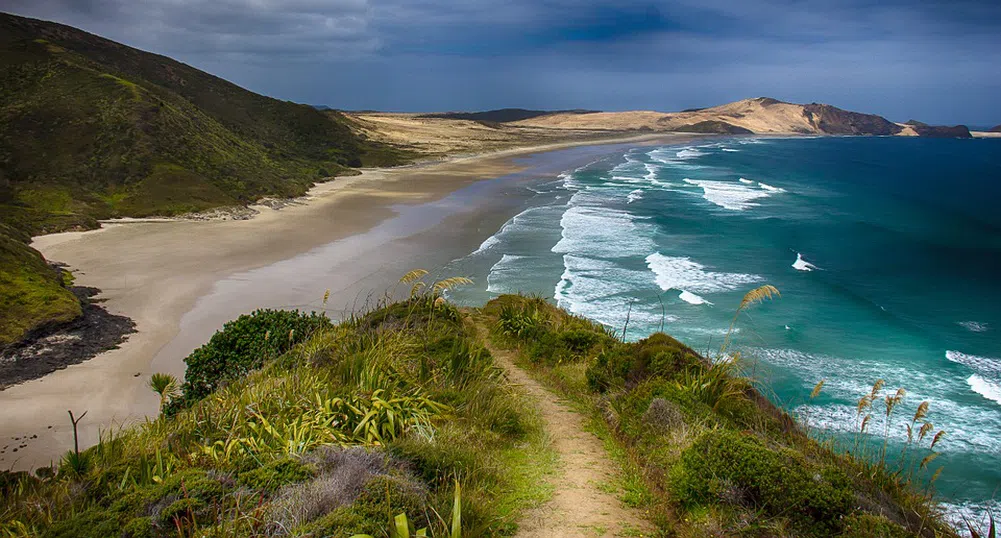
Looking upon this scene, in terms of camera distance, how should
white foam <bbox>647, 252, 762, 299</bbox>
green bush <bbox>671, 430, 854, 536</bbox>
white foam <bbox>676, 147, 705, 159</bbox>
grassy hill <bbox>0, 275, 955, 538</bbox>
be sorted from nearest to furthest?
grassy hill <bbox>0, 275, 955, 538</bbox> → green bush <bbox>671, 430, 854, 536</bbox> → white foam <bbox>647, 252, 762, 299</bbox> → white foam <bbox>676, 147, 705, 159</bbox>

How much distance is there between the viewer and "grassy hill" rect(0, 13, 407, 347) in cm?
3136

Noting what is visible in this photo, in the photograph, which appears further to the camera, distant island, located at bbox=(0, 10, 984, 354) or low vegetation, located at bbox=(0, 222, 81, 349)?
distant island, located at bbox=(0, 10, 984, 354)

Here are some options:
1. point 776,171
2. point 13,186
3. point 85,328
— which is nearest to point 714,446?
point 85,328

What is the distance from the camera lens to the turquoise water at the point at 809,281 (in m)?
14.7

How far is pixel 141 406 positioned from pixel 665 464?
11.8 m

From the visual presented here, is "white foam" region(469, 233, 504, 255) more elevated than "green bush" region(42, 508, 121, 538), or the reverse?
"green bush" region(42, 508, 121, 538)

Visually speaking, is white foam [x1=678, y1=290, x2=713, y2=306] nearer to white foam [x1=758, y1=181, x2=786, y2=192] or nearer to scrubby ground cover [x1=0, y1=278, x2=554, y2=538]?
scrubby ground cover [x1=0, y1=278, x2=554, y2=538]

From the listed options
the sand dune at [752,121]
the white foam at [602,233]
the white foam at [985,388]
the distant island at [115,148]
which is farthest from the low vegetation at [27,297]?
→ the sand dune at [752,121]

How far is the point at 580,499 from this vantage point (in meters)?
5.25

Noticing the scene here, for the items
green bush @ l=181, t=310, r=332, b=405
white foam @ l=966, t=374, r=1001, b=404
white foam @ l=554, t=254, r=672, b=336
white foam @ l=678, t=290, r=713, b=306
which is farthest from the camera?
white foam @ l=678, t=290, r=713, b=306

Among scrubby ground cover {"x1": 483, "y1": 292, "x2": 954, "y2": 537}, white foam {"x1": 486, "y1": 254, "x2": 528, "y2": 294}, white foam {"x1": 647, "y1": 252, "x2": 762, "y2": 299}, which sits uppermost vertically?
scrubby ground cover {"x1": 483, "y1": 292, "x2": 954, "y2": 537}

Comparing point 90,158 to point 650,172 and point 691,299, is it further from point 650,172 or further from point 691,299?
point 650,172

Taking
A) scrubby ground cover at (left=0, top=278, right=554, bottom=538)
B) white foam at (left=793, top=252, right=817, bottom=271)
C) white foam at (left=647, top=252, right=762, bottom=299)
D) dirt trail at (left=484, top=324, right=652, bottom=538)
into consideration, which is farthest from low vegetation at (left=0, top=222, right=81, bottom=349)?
white foam at (left=793, top=252, right=817, bottom=271)

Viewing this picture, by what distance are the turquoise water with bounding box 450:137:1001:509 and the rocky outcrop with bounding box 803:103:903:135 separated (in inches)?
5705
